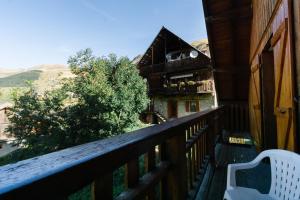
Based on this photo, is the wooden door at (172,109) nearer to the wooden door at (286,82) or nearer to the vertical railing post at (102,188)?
the wooden door at (286,82)

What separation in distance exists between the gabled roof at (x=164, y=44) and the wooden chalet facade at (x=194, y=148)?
1215cm

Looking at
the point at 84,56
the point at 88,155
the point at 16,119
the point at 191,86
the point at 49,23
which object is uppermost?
the point at 49,23

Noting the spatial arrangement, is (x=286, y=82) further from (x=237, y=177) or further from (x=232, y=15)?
(x=232, y=15)

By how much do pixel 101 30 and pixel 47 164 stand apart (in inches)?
1728

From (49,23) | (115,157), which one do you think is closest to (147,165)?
(115,157)

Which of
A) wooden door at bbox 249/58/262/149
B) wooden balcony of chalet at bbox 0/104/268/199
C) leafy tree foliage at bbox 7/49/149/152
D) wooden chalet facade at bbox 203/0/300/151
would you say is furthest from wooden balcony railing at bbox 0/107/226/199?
leafy tree foliage at bbox 7/49/149/152

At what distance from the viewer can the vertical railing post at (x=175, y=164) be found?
62.7 inches

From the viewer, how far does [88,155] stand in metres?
0.65

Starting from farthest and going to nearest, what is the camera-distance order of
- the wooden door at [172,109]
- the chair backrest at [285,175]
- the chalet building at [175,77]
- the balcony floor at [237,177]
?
the wooden door at [172,109] → the chalet building at [175,77] → the balcony floor at [237,177] → the chair backrest at [285,175]

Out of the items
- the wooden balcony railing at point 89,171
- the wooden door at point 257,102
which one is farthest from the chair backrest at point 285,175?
the wooden door at point 257,102

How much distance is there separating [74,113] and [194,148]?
12.9m

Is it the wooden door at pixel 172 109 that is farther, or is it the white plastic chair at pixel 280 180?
the wooden door at pixel 172 109

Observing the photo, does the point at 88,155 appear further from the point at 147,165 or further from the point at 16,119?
the point at 16,119

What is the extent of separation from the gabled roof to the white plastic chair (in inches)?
645
